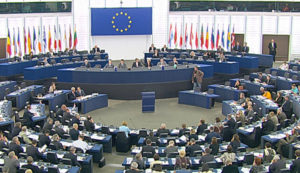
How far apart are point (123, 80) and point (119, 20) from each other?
12043mm

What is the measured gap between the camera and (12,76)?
28.1 metres

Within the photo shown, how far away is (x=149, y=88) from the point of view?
26.4m

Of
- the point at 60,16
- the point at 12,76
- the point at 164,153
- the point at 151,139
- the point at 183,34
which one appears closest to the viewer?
the point at 164,153

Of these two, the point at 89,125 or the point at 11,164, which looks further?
the point at 89,125

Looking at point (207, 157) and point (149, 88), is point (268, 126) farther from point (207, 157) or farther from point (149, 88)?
point (149, 88)

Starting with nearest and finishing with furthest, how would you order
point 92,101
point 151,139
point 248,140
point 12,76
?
point 151,139, point 248,140, point 92,101, point 12,76

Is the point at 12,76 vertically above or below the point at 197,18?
below

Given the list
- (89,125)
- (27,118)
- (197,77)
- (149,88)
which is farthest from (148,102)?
(27,118)

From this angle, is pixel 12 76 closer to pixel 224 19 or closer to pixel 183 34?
pixel 183 34

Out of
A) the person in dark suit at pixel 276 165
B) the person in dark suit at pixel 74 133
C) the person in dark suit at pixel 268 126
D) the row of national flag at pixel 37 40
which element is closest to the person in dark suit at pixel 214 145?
the person in dark suit at pixel 276 165

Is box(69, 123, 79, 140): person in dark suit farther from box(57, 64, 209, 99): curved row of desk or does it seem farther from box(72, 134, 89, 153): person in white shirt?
box(57, 64, 209, 99): curved row of desk

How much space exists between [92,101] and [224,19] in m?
17.5

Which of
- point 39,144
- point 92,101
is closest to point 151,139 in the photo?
point 39,144

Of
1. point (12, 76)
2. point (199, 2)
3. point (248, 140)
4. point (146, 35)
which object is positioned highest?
point (199, 2)
